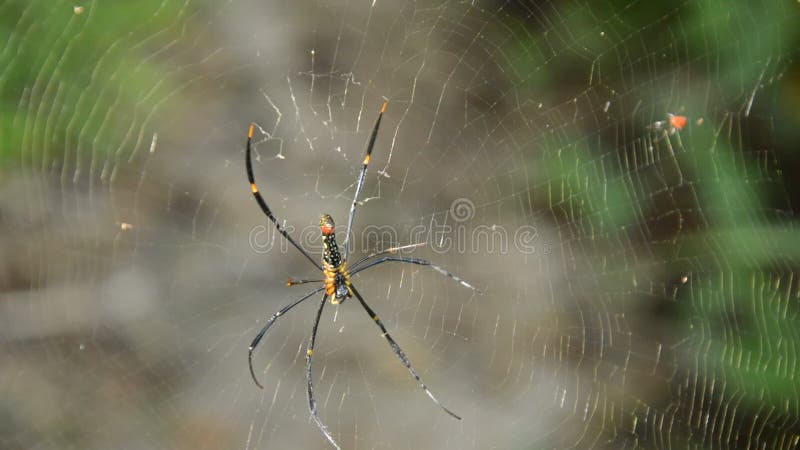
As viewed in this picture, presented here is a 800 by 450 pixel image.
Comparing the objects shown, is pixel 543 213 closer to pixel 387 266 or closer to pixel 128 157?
pixel 387 266

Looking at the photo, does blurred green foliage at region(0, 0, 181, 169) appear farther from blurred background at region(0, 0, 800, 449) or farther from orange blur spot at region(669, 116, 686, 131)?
orange blur spot at region(669, 116, 686, 131)

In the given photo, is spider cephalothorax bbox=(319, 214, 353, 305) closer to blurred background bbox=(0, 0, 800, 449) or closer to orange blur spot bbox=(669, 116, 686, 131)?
blurred background bbox=(0, 0, 800, 449)

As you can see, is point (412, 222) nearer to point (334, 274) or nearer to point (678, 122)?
point (334, 274)

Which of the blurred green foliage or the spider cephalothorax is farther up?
the blurred green foliage

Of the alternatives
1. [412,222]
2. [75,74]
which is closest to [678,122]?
[412,222]

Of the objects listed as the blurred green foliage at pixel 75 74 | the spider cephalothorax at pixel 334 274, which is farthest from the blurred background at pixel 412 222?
the spider cephalothorax at pixel 334 274

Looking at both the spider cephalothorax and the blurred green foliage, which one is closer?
the blurred green foliage

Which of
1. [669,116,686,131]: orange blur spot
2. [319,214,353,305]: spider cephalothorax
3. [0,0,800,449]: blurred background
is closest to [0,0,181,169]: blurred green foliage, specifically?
[0,0,800,449]: blurred background

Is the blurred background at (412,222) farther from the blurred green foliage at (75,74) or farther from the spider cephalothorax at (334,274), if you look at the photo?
the spider cephalothorax at (334,274)

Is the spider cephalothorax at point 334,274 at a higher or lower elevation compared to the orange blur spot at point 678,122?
lower
